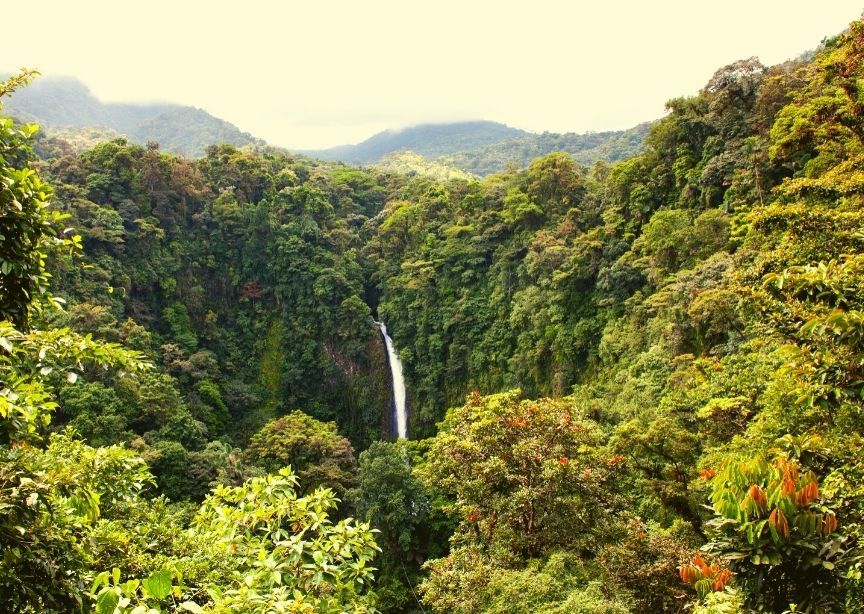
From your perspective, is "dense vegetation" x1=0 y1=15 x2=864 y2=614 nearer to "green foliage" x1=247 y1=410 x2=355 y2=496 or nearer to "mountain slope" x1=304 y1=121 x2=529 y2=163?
"green foliage" x1=247 y1=410 x2=355 y2=496

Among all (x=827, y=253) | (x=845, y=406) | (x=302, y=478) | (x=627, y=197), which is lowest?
(x=302, y=478)

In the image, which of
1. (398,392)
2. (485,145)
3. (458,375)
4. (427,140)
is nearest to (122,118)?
(427,140)

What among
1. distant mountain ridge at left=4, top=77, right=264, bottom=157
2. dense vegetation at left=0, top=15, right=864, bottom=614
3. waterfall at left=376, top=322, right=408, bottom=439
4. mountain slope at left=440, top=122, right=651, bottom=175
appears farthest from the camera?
distant mountain ridge at left=4, top=77, right=264, bottom=157

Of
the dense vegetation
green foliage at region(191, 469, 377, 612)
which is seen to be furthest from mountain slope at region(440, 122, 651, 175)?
green foliage at region(191, 469, 377, 612)

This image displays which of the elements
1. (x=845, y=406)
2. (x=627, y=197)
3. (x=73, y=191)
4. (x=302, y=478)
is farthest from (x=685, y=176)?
(x=73, y=191)

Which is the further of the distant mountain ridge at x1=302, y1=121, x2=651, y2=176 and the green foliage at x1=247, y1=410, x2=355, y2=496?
the distant mountain ridge at x1=302, y1=121, x2=651, y2=176

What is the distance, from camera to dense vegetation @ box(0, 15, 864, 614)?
2.72 metres

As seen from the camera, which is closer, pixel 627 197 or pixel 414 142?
pixel 627 197

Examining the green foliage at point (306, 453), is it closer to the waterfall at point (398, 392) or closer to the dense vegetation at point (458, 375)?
the dense vegetation at point (458, 375)

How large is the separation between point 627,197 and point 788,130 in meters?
6.27

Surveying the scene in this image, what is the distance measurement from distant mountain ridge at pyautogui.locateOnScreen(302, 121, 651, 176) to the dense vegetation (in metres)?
9.81

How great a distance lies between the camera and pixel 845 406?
5.39 metres

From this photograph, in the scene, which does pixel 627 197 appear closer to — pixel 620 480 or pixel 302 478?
pixel 620 480

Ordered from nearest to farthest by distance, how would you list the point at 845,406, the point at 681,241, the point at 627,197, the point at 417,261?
the point at 845,406 < the point at 681,241 < the point at 627,197 < the point at 417,261
